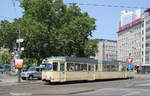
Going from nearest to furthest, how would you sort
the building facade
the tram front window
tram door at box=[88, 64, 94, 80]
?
the tram front window, tram door at box=[88, 64, 94, 80], the building facade

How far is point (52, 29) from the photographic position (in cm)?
3888

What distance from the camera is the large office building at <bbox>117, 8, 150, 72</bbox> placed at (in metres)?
88.2

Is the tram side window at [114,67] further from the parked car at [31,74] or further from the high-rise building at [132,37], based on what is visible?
the high-rise building at [132,37]

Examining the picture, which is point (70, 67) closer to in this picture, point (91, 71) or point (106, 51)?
point (91, 71)

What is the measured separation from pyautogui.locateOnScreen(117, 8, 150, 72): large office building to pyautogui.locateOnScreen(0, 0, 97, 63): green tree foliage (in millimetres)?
40902

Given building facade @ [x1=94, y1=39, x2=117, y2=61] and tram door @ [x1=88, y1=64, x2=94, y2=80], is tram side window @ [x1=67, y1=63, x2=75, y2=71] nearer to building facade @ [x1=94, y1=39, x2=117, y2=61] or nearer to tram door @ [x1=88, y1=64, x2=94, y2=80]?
tram door @ [x1=88, y1=64, x2=94, y2=80]

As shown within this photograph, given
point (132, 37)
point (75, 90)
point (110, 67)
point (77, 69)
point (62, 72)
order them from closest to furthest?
1. point (75, 90)
2. point (62, 72)
3. point (77, 69)
4. point (110, 67)
5. point (132, 37)

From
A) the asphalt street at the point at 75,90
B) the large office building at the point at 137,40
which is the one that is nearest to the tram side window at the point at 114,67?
the asphalt street at the point at 75,90

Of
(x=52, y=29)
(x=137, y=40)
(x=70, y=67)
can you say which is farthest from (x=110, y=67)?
(x=137, y=40)

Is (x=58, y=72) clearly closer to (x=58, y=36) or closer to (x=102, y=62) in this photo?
(x=102, y=62)

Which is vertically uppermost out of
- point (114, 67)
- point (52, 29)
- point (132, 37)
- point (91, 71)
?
point (132, 37)

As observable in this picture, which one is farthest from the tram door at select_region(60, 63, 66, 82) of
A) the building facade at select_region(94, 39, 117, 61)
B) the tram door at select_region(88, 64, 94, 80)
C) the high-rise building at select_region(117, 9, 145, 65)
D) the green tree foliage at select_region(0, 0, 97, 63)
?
the building facade at select_region(94, 39, 117, 61)

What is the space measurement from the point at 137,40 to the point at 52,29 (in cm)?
6416

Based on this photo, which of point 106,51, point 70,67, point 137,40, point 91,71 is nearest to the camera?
point 70,67
